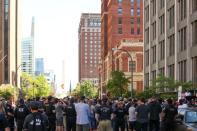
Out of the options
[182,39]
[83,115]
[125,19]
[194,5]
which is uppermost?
[125,19]

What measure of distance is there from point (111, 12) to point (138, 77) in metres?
31.2

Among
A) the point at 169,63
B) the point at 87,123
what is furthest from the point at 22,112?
the point at 169,63

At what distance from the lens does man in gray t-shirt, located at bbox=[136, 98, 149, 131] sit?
23938mm

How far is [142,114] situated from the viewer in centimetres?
2408

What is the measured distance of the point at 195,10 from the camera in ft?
183

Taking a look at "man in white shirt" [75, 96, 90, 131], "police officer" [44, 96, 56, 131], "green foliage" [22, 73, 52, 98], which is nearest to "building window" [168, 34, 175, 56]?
"police officer" [44, 96, 56, 131]

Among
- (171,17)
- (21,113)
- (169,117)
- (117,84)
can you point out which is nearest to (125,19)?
(117,84)

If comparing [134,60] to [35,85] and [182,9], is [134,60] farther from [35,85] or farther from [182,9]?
[35,85]

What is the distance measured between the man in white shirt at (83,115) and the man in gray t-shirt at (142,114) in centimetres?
305

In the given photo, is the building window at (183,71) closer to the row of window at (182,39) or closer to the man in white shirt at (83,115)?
the row of window at (182,39)

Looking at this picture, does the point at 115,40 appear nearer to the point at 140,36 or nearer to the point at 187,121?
the point at 140,36

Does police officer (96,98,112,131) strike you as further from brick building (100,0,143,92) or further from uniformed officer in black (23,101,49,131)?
brick building (100,0,143,92)

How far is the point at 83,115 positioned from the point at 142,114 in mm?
3526

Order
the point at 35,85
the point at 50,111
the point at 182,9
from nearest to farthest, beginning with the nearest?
the point at 50,111, the point at 182,9, the point at 35,85
